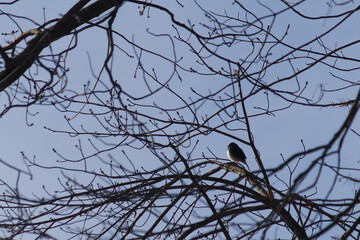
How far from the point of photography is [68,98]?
349 centimetres

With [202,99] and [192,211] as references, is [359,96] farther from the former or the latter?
[192,211]

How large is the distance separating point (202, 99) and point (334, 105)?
146 cm

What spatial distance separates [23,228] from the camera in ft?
11.7

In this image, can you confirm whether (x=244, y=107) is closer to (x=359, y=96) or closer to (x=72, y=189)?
(x=72, y=189)

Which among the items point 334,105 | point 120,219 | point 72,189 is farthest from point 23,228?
point 334,105

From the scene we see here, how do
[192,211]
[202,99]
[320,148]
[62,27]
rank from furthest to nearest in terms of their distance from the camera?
[192,211], [202,99], [62,27], [320,148]

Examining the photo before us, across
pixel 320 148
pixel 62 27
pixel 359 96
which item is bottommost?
pixel 320 148

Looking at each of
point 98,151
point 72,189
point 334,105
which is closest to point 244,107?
point 334,105

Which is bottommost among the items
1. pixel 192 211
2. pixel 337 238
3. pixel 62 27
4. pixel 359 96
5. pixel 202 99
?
pixel 359 96

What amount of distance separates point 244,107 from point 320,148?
2275mm

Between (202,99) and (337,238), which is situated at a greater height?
(202,99)

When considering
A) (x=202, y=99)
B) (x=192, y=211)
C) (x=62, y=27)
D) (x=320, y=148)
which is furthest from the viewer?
(x=192, y=211)

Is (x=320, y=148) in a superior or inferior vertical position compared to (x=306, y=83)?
inferior

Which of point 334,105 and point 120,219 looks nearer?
point 120,219
